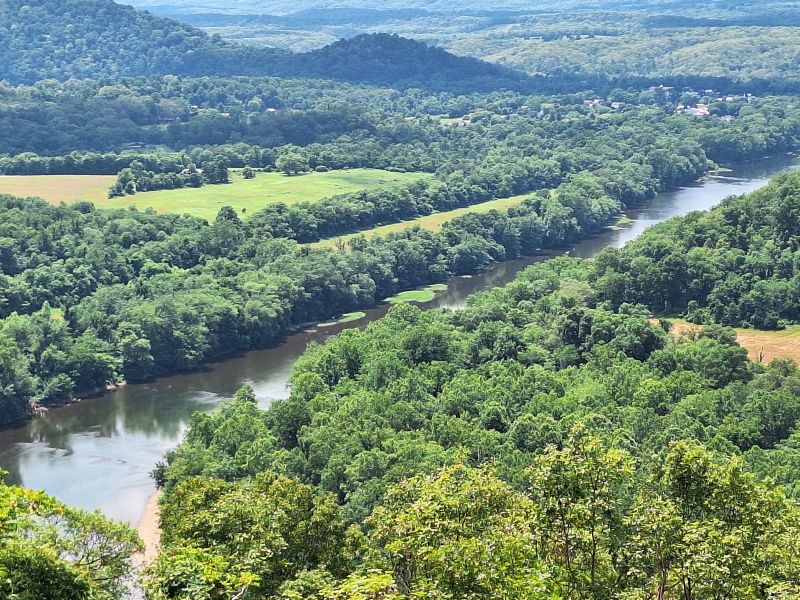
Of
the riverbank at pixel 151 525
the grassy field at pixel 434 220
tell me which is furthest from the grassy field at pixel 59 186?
the riverbank at pixel 151 525

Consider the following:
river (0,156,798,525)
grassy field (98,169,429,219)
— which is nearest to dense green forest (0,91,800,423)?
river (0,156,798,525)

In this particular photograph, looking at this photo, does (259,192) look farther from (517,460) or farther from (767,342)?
(517,460)

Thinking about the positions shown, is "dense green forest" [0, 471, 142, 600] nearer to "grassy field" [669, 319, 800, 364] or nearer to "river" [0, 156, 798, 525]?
"river" [0, 156, 798, 525]

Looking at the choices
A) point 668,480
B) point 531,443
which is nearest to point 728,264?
point 531,443

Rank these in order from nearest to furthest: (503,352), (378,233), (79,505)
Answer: (79,505) → (503,352) → (378,233)

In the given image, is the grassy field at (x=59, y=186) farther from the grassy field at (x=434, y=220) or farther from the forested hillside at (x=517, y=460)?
the forested hillside at (x=517, y=460)

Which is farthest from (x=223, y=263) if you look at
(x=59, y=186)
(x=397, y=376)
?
(x=59, y=186)

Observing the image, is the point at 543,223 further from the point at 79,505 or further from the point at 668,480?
the point at 668,480
